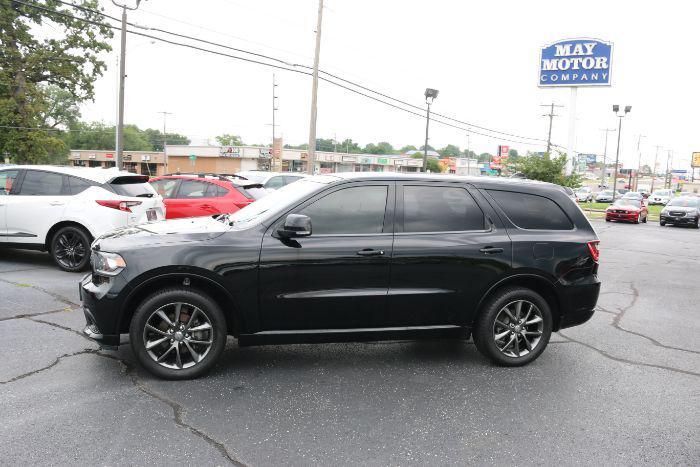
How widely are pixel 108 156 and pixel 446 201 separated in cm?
8420

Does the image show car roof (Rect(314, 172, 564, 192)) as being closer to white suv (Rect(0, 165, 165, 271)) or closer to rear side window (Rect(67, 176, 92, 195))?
white suv (Rect(0, 165, 165, 271))

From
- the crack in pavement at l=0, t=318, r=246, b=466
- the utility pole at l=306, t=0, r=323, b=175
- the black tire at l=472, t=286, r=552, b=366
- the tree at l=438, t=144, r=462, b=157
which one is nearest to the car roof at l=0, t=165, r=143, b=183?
the crack in pavement at l=0, t=318, r=246, b=466

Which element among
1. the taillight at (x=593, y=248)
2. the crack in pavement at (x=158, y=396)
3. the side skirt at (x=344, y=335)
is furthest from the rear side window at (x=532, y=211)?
the crack in pavement at (x=158, y=396)

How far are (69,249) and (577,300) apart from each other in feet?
24.1

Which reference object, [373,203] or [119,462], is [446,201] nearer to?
[373,203]

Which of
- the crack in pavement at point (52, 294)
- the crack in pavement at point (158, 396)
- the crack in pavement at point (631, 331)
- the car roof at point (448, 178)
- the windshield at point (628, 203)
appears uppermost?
the windshield at point (628, 203)

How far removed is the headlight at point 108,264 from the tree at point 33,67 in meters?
36.3

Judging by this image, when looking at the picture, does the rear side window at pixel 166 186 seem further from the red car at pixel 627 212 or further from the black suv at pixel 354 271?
the red car at pixel 627 212

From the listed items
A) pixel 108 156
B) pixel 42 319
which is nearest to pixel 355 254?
pixel 42 319

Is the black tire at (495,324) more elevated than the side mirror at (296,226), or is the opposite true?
the side mirror at (296,226)

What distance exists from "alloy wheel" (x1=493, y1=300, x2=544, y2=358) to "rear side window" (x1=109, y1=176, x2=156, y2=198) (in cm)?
618

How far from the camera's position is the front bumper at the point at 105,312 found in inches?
166

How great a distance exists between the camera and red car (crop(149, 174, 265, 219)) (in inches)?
418

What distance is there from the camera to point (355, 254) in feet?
14.7
